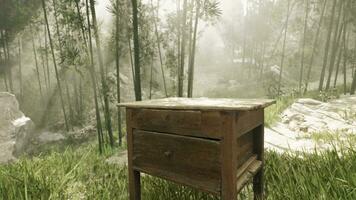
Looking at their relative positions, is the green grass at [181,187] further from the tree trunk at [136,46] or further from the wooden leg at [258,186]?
the tree trunk at [136,46]

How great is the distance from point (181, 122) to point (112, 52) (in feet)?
47.5

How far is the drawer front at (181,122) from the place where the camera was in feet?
5.12

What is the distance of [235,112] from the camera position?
1.52 metres

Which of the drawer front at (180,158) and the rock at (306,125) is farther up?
the drawer front at (180,158)

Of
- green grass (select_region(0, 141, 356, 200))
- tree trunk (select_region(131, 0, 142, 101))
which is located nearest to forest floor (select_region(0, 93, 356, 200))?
green grass (select_region(0, 141, 356, 200))

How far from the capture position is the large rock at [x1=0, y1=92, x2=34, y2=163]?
7.01 meters

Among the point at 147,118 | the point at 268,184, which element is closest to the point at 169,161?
the point at 147,118

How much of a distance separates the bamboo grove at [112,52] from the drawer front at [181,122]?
3.43 m

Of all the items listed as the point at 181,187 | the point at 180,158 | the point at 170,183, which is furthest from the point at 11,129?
the point at 180,158

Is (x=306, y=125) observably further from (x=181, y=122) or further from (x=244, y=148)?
(x=181, y=122)

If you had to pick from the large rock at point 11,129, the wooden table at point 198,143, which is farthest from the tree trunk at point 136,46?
the large rock at point 11,129

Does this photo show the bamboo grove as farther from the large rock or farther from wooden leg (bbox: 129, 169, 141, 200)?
wooden leg (bbox: 129, 169, 141, 200)

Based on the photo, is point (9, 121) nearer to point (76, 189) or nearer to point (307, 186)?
point (76, 189)

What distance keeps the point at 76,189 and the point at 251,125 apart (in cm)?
179
